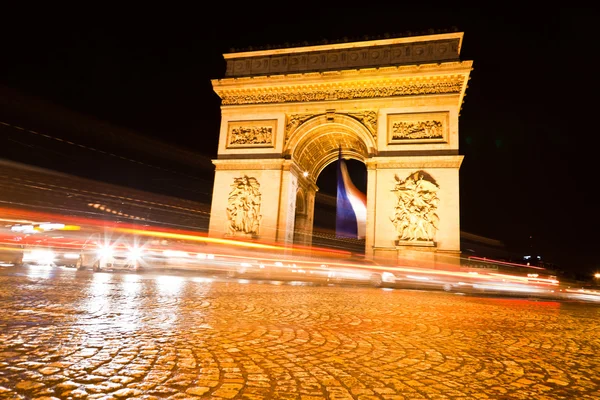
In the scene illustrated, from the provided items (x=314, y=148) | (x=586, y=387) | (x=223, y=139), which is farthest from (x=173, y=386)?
Answer: (x=314, y=148)

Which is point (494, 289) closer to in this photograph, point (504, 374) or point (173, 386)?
point (504, 374)

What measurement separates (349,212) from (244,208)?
5.51m

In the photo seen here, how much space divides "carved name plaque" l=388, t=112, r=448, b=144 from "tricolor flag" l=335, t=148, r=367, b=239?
12.0ft

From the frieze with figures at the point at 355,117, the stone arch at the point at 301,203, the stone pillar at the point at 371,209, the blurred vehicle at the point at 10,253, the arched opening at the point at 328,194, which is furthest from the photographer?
the arched opening at the point at 328,194

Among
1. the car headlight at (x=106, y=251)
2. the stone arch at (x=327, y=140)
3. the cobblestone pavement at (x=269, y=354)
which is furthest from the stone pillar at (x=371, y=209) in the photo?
the cobblestone pavement at (x=269, y=354)

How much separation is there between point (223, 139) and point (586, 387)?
18.7 metres

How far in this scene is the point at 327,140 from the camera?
21.0m

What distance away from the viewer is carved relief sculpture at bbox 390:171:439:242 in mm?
15984

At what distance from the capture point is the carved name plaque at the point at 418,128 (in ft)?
54.9

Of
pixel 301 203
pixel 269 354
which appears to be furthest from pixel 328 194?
pixel 269 354

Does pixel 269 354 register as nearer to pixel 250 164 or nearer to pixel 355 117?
pixel 250 164

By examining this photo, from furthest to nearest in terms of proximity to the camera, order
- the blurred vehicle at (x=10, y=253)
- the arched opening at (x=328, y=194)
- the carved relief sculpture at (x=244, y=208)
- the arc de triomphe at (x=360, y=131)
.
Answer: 1. the arched opening at (x=328, y=194)
2. the carved relief sculpture at (x=244, y=208)
3. the arc de triomphe at (x=360, y=131)
4. the blurred vehicle at (x=10, y=253)

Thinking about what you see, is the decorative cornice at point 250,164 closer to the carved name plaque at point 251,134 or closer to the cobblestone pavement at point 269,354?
the carved name plaque at point 251,134

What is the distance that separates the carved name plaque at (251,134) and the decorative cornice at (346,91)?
123cm
